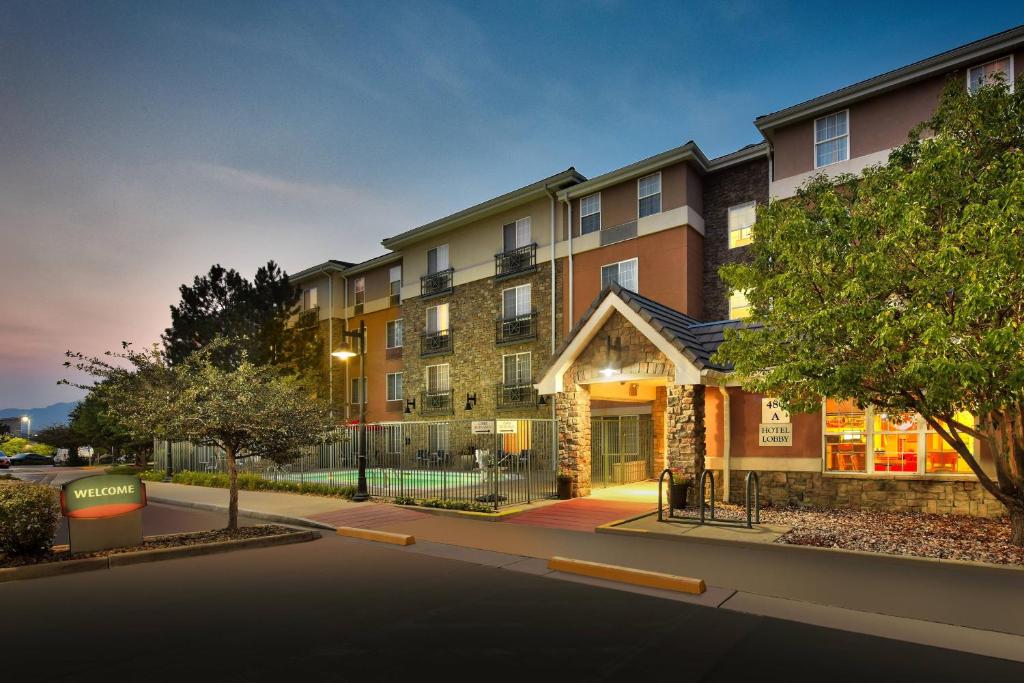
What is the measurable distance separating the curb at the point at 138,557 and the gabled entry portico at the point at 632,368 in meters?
7.88

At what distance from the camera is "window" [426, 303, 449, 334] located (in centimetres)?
3127

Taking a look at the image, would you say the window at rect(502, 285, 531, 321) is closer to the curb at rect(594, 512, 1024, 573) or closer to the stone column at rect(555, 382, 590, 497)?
the stone column at rect(555, 382, 590, 497)

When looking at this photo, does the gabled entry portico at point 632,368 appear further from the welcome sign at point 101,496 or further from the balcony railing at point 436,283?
the balcony railing at point 436,283

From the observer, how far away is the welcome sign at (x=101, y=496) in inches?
387

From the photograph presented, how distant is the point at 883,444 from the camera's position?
13828mm

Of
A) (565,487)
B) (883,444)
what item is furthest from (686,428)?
(883,444)

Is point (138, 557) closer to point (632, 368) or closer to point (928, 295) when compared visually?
point (632, 368)

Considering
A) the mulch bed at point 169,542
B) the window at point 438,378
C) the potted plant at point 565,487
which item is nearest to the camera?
the mulch bed at point 169,542

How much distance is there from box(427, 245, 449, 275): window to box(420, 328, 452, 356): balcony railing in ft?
11.4

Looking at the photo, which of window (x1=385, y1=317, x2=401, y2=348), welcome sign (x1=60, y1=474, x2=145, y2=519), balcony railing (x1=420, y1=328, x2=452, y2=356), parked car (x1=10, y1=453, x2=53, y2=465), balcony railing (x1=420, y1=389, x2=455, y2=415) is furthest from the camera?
parked car (x1=10, y1=453, x2=53, y2=465)

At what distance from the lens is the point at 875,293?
9.96 meters

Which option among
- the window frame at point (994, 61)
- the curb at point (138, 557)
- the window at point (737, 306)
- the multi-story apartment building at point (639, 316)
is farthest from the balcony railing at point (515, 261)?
the curb at point (138, 557)

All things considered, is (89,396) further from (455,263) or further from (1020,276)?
(1020,276)

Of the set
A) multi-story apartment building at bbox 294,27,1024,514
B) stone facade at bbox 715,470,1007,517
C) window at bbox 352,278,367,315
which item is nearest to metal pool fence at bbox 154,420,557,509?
multi-story apartment building at bbox 294,27,1024,514
